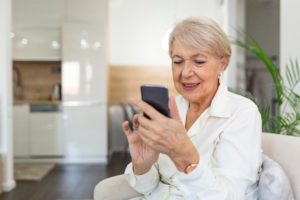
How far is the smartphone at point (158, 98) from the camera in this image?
3.32 feet

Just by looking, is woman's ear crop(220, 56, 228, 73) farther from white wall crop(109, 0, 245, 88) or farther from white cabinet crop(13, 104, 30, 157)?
white wall crop(109, 0, 245, 88)

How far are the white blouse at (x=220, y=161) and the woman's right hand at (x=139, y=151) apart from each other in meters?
0.09

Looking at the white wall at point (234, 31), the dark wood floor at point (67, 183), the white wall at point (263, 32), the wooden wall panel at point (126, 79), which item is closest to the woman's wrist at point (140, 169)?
→ the dark wood floor at point (67, 183)

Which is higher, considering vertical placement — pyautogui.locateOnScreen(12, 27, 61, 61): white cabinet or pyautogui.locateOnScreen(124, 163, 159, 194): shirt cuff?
pyautogui.locateOnScreen(12, 27, 61, 61): white cabinet

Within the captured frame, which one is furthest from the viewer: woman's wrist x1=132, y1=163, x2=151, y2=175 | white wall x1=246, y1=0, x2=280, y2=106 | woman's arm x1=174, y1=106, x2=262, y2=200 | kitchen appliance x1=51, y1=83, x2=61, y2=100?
white wall x1=246, y1=0, x2=280, y2=106

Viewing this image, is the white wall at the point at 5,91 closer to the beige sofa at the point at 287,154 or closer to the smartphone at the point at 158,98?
the beige sofa at the point at 287,154

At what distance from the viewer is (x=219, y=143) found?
4.22 feet

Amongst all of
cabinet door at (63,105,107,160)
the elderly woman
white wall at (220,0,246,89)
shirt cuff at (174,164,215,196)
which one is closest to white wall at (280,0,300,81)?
the elderly woman

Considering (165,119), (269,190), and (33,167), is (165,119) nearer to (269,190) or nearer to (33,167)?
(269,190)

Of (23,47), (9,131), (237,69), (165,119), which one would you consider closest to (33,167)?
(9,131)

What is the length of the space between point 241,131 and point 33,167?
4748mm

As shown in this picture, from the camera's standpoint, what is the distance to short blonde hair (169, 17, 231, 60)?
1271 millimetres

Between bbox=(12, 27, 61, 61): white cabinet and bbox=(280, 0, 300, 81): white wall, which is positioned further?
bbox=(12, 27, 61, 61): white cabinet

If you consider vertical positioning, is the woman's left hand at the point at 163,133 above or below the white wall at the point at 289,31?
below
